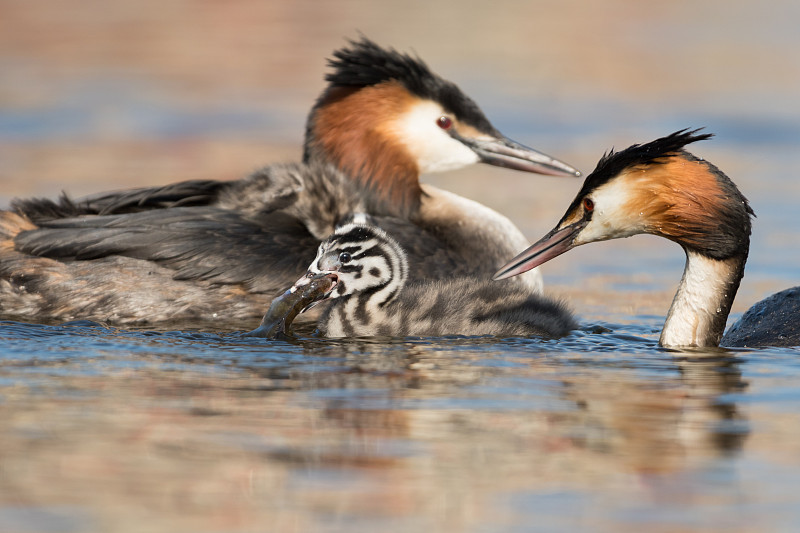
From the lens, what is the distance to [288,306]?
6473 millimetres

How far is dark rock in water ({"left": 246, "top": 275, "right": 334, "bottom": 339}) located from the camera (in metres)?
6.47

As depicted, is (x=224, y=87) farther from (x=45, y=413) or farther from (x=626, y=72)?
(x=45, y=413)

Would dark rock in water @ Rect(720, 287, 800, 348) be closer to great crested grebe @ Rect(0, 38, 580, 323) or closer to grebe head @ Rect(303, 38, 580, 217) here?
great crested grebe @ Rect(0, 38, 580, 323)

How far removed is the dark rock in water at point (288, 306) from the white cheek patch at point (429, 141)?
1.87 metres

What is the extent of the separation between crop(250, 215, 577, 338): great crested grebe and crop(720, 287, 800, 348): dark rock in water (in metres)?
0.80

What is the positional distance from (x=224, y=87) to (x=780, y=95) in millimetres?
5777

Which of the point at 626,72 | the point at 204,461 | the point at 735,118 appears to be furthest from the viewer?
the point at 626,72

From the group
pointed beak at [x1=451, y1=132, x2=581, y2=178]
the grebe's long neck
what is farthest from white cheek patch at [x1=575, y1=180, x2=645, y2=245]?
pointed beak at [x1=451, y1=132, x2=581, y2=178]

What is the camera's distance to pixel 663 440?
14.9 feet

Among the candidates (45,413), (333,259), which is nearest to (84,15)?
(333,259)

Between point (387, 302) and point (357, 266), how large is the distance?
8.5 inches

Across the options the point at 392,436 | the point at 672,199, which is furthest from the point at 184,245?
the point at 392,436

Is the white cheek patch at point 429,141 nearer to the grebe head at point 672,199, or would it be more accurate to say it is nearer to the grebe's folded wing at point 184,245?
the grebe's folded wing at point 184,245

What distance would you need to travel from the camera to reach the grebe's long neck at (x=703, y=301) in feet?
20.7
